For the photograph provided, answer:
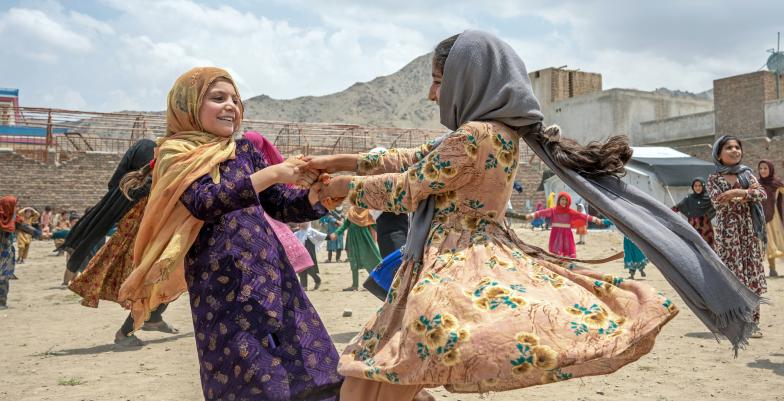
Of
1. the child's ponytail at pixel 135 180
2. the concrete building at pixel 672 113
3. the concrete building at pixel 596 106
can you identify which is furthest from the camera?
the concrete building at pixel 596 106

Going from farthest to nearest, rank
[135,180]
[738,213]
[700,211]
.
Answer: [700,211]
[738,213]
[135,180]

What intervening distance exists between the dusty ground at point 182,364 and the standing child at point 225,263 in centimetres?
95

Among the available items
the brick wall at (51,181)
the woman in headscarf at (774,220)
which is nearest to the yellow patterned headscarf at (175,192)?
the woman in headscarf at (774,220)

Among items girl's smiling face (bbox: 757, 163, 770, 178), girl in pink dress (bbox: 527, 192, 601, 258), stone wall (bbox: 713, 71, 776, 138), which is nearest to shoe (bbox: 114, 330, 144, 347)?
girl in pink dress (bbox: 527, 192, 601, 258)

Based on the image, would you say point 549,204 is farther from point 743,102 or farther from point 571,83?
point 571,83

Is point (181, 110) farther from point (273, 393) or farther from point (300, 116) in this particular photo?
point (300, 116)

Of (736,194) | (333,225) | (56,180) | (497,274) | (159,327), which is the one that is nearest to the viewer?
(497,274)

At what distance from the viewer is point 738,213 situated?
651cm

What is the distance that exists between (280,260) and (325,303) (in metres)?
6.47

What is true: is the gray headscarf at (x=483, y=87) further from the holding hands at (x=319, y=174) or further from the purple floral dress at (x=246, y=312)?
the purple floral dress at (x=246, y=312)

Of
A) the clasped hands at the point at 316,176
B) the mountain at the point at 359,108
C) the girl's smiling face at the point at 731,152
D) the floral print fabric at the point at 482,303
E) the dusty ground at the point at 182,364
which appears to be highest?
the mountain at the point at 359,108

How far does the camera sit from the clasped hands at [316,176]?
111 inches

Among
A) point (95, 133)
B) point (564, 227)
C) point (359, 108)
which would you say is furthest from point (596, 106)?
point (359, 108)

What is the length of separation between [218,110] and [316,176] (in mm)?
526
